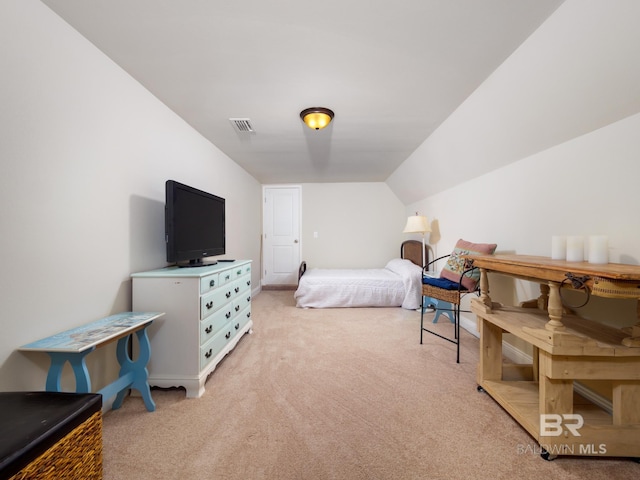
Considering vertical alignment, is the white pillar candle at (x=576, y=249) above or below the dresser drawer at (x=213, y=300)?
above

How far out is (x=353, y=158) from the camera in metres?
3.79

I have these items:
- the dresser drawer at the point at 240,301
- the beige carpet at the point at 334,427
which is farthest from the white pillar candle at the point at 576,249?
the dresser drawer at the point at 240,301

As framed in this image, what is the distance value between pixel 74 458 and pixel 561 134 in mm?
3043

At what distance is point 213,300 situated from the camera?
2020mm

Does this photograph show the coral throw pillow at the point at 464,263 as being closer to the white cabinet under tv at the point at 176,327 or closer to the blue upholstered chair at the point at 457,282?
the blue upholstered chair at the point at 457,282

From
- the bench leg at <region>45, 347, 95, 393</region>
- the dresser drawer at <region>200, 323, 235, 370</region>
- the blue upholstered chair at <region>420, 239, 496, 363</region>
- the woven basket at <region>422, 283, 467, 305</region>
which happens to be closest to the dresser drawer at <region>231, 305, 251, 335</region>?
the dresser drawer at <region>200, 323, 235, 370</region>

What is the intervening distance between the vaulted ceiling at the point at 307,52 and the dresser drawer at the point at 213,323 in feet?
5.84

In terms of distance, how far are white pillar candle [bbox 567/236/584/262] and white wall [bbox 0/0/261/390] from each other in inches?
112

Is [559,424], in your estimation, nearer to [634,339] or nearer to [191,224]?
[634,339]

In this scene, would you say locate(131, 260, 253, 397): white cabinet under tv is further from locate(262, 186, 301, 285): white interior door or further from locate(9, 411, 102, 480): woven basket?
locate(262, 186, 301, 285): white interior door

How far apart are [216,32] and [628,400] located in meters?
2.87

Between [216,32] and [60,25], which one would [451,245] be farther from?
[60,25]

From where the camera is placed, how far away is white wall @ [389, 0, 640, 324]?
1.28 meters

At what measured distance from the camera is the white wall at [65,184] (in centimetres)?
119
